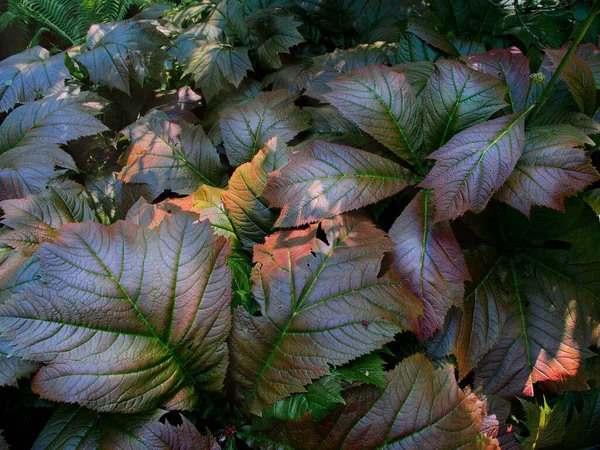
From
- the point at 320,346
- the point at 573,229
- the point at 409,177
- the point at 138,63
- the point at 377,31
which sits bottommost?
the point at 320,346

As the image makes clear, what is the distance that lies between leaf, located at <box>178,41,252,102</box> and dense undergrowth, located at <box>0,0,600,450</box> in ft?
0.62

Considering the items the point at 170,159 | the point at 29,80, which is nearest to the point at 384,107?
the point at 170,159

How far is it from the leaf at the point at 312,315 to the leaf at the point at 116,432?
16 centimetres

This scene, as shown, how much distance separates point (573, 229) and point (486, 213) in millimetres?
230

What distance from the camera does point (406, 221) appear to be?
43.0 inches

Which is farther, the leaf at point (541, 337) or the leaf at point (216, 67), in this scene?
the leaf at point (216, 67)

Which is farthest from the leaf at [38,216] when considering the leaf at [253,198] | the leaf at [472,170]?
the leaf at [472,170]

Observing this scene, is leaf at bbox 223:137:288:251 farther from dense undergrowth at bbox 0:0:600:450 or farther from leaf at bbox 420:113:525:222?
leaf at bbox 420:113:525:222

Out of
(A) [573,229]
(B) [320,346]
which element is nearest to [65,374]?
(B) [320,346]

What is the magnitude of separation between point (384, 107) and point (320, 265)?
1.60 feet

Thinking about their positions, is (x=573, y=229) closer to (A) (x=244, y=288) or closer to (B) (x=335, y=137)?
(B) (x=335, y=137)

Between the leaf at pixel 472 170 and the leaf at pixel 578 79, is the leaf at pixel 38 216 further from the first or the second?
the leaf at pixel 578 79

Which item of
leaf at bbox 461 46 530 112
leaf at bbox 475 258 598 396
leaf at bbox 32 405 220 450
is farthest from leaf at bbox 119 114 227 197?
leaf at bbox 475 258 598 396

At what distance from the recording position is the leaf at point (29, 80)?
4.99ft
